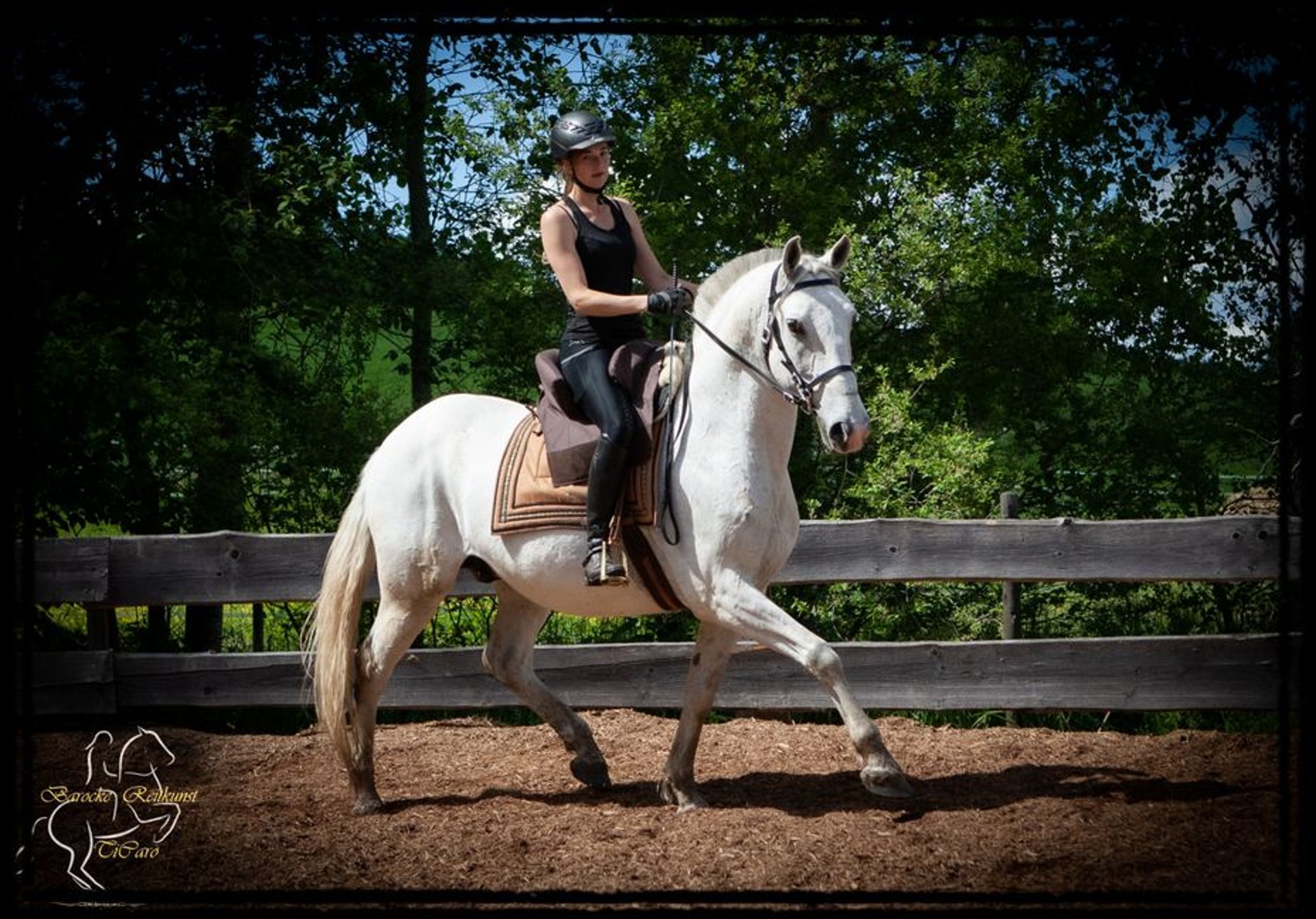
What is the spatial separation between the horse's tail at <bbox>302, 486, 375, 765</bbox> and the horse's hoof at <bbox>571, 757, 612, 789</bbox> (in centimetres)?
107

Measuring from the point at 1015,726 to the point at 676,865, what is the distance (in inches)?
128

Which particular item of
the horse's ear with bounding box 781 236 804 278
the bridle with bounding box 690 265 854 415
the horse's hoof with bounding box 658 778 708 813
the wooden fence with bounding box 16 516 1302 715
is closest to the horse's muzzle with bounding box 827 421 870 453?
the bridle with bounding box 690 265 854 415

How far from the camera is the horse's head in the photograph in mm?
4680

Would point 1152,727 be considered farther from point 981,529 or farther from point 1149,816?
point 1149,816

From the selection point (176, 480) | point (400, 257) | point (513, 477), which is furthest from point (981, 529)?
point (176, 480)

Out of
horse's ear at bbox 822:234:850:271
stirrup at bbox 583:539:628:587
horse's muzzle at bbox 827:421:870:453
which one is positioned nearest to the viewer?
horse's muzzle at bbox 827:421:870:453

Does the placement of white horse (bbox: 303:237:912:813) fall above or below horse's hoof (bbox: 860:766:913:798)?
above

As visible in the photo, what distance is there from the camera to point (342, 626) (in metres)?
5.86

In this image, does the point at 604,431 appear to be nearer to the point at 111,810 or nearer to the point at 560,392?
the point at 560,392

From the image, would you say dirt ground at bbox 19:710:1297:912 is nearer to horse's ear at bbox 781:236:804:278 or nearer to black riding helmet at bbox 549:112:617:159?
horse's ear at bbox 781:236:804:278

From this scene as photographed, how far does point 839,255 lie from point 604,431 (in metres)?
1.21

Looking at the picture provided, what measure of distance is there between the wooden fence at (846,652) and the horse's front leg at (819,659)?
2041 millimetres

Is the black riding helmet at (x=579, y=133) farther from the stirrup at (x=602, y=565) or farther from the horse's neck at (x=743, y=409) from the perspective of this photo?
the stirrup at (x=602, y=565)

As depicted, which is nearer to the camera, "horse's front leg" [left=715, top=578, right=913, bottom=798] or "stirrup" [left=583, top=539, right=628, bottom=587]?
"horse's front leg" [left=715, top=578, right=913, bottom=798]
